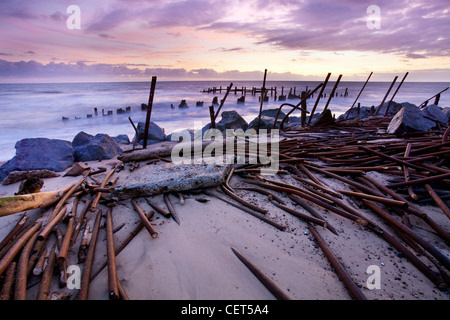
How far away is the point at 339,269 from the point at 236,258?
1.00 metres

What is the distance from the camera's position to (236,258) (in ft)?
7.35

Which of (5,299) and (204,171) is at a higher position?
(204,171)

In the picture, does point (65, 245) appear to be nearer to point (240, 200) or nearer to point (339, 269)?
point (240, 200)

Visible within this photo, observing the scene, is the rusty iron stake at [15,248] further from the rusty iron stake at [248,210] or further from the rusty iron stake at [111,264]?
the rusty iron stake at [248,210]

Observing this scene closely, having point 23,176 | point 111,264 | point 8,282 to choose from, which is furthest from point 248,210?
point 23,176

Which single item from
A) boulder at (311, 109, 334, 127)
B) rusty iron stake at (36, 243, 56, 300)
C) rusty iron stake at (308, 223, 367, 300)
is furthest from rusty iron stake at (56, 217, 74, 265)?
boulder at (311, 109, 334, 127)

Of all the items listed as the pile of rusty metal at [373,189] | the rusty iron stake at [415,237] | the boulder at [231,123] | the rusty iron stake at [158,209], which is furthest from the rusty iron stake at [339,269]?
the boulder at [231,123]

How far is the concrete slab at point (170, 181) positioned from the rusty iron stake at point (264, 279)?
4.76ft

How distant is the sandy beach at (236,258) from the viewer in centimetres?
188

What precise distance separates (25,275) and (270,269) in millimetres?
2243

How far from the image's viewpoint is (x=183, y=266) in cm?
214
